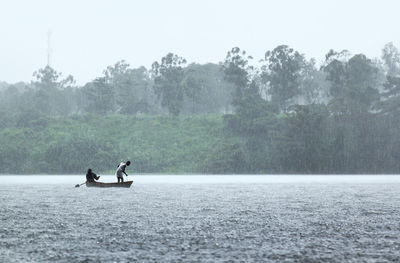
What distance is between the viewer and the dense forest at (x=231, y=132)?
311 ft

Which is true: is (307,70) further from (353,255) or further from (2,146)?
(353,255)

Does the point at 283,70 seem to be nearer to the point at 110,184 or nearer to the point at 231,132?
the point at 231,132

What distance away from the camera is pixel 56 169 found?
328ft

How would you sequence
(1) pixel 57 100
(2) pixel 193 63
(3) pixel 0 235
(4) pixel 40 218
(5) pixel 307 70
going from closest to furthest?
(3) pixel 0 235
(4) pixel 40 218
(1) pixel 57 100
(5) pixel 307 70
(2) pixel 193 63

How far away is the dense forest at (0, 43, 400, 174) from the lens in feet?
311

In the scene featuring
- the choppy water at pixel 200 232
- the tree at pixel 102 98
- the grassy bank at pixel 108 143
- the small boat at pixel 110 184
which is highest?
the tree at pixel 102 98

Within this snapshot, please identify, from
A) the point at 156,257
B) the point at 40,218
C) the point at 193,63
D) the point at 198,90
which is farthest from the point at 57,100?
the point at 156,257

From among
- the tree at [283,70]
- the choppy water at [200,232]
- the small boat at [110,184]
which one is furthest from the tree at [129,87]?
the choppy water at [200,232]

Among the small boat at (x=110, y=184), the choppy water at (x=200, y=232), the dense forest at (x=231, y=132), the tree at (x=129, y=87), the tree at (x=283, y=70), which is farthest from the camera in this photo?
the tree at (x=129, y=87)

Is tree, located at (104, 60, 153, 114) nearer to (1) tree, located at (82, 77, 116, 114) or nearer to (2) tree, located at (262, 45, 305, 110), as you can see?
(1) tree, located at (82, 77, 116, 114)

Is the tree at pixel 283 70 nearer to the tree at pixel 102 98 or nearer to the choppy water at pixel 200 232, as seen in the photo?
the tree at pixel 102 98

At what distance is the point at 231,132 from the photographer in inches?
4382

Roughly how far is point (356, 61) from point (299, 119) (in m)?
30.5

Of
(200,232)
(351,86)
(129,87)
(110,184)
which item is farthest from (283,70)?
(200,232)
